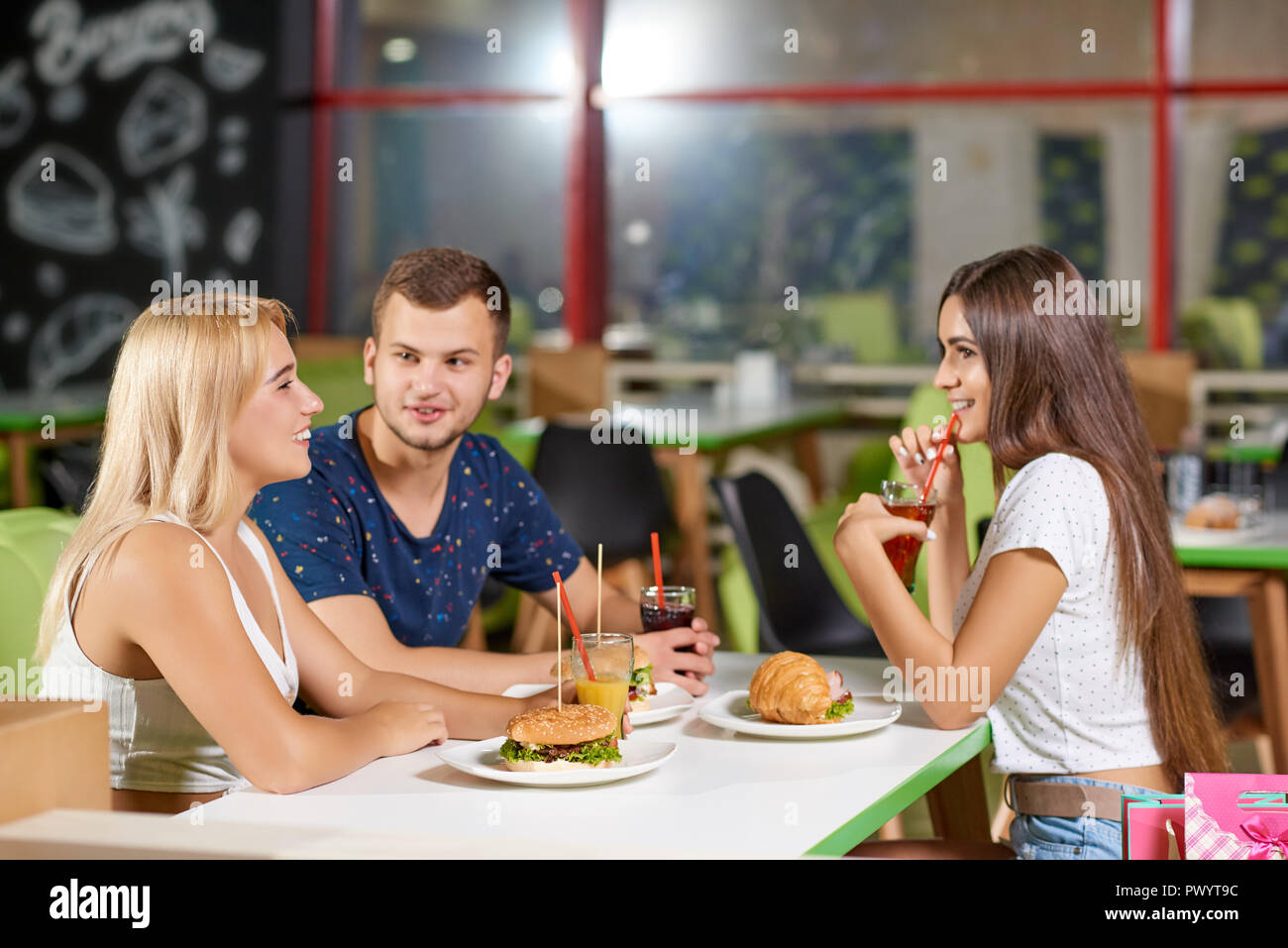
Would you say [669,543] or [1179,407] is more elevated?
[1179,407]

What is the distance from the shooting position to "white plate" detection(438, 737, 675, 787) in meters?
1.70

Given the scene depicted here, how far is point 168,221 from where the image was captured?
7.40 metres

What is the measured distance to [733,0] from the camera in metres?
7.29

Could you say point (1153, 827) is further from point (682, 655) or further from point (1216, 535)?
point (1216, 535)

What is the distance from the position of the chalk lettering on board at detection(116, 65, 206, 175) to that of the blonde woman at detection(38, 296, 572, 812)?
5.72m

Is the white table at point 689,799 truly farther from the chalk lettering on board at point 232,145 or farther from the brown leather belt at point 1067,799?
the chalk lettering on board at point 232,145

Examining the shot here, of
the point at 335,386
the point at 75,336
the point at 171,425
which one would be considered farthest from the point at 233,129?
the point at 171,425

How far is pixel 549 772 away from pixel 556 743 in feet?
0.11

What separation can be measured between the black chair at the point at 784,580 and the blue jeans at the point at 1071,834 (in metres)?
1.29

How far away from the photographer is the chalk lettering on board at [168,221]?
736cm

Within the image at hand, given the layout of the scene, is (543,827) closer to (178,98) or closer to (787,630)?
(787,630)

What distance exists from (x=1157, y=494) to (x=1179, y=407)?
4194 mm

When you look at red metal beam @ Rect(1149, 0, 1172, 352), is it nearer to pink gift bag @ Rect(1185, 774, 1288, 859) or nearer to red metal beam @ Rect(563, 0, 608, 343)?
red metal beam @ Rect(563, 0, 608, 343)
